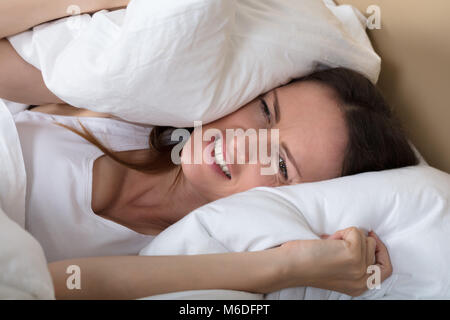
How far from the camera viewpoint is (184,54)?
38.6 inches

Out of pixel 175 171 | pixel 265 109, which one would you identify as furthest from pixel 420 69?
pixel 175 171

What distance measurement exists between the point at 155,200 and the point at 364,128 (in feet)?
1.73

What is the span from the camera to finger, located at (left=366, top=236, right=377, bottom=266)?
0.91 m

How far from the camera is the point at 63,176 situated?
108cm

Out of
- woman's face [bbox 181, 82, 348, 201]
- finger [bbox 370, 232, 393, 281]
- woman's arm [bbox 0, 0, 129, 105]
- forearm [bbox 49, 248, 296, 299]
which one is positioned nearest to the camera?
forearm [bbox 49, 248, 296, 299]

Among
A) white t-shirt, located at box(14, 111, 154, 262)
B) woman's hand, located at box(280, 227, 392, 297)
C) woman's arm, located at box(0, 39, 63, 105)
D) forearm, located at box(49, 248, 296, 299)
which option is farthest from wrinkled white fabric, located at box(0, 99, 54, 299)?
woman's arm, located at box(0, 39, 63, 105)

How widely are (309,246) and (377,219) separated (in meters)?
0.18

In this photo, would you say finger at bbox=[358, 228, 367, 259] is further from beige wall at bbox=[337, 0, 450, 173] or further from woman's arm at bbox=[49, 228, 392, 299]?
beige wall at bbox=[337, 0, 450, 173]

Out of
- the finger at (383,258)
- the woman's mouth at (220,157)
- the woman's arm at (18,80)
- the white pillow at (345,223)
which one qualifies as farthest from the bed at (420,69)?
the woman's arm at (18,80)

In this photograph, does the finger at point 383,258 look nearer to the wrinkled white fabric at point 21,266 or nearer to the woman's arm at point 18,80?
the wrinkled white fabric at point 21,266

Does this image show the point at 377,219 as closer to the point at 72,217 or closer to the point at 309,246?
the point at 309,246

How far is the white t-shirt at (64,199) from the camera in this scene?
106 centimetres

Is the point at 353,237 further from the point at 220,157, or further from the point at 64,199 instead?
the point at 64,199

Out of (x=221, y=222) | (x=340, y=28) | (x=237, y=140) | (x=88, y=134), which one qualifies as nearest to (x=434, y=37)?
(x=340, y=28)
